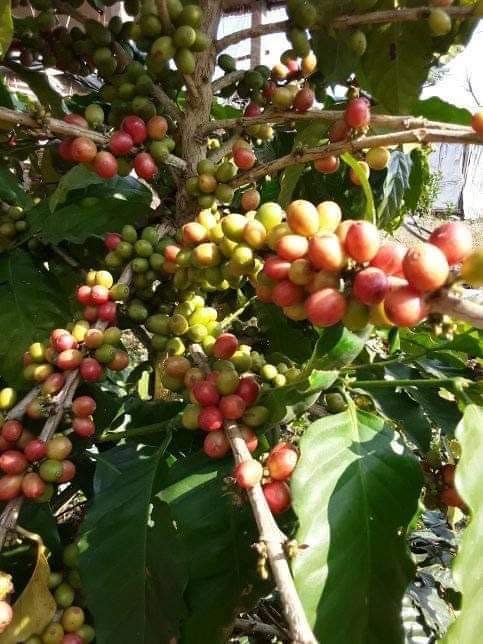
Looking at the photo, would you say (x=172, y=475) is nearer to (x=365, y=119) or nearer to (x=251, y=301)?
(x=251, y=301)

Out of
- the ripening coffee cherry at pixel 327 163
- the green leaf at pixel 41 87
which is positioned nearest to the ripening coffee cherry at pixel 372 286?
the ripening coffee cherry at pixel 327 163

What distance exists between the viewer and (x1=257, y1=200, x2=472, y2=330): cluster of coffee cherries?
628mm

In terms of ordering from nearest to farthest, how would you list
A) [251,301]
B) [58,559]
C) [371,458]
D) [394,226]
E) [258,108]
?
[371,458], [58,559], [258,108], [251,301], [394,226]

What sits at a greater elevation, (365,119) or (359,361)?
(365,119)

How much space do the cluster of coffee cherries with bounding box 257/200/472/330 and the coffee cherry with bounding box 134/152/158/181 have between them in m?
0.48

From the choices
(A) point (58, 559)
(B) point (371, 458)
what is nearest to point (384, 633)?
(B) point (371, 458)

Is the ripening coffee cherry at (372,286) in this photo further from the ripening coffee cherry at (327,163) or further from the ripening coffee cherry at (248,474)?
the ripening coffee cherry at (327,163)

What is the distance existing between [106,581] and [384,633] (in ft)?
1.53

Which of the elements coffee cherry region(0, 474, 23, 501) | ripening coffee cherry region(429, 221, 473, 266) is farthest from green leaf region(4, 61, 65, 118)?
ripening coffee cherry region(429, 221, 473, 266)

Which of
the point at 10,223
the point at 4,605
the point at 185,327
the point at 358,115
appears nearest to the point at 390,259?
the point at 358,115

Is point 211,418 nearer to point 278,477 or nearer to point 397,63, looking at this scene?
point 278,477

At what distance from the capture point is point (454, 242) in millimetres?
666

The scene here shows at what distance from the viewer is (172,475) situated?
101 cm

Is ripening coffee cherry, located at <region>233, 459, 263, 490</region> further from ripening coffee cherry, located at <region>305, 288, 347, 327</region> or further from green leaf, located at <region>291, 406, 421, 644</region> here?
ripening coffee cherry, located at <region>305, 288, 347, 327</region>
